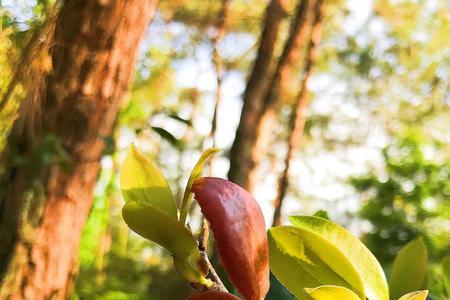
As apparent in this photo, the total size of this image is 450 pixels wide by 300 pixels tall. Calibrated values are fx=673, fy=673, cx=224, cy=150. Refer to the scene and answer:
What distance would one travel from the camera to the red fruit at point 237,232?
0.24 metres

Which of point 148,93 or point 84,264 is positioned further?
point 148,93

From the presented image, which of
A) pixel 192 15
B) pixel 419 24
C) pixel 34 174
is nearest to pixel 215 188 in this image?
pixel 34 174

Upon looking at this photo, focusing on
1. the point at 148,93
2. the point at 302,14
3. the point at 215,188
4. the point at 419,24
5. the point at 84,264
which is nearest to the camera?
the point at 215,188

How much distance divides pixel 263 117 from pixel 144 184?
3.50m

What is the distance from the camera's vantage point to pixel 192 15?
6062 millimetres

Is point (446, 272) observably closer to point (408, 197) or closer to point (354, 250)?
point (354, 250)

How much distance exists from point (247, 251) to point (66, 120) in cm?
107

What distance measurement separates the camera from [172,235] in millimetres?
264

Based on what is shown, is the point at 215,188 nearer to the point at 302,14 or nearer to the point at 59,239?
the point at 59,239

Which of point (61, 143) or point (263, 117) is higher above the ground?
point (263, 117)

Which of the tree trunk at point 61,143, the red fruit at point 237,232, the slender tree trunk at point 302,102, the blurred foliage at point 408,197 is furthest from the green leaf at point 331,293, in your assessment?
the blurred foliage at point 408,197

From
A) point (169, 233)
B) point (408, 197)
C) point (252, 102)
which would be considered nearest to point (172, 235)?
point (169, 233)

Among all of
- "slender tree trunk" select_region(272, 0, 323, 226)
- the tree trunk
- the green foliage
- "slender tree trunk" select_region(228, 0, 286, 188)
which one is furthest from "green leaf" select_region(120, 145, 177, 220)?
"slender tree trunk" select_region(272, 0, 323, 226)

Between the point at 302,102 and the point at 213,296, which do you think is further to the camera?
the point at 302,102
